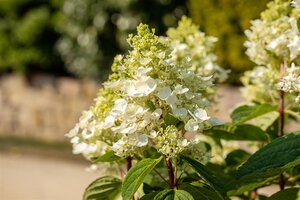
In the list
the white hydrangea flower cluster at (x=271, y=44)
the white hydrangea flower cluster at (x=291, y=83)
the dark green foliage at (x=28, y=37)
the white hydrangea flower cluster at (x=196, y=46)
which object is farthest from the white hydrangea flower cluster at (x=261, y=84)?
the dark green foliage at (x=28, y=37)

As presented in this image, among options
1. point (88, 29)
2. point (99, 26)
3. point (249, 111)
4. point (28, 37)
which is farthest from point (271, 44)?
point (28, 37)

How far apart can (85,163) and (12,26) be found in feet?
8.82

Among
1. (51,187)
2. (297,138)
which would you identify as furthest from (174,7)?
(297,138)

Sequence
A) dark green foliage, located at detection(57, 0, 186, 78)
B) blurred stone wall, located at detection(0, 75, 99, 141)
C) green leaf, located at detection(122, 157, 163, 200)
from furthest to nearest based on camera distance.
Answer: blurred stone wall, located at detection(0, 75, 99, 141) → dark green foliage, located at detection(57, 0, 186, 78) → green leaf, located at detection(122, 157, 163, 200)

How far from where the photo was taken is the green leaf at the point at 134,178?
129 cm

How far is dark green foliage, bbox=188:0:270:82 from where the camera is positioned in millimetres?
6949

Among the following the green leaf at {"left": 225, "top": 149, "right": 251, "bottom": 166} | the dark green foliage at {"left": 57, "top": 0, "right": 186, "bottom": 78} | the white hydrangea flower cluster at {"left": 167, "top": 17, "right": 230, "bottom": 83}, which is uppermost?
the dark green foliage at {"left": 57, "top": 0, "right": 186, "bottom": 78}

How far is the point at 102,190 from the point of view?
1552 millimetres

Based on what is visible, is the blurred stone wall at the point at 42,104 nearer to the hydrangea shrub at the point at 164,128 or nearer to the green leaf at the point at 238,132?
the green leaf at the point at 238,132

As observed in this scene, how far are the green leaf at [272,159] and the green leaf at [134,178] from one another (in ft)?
0.59

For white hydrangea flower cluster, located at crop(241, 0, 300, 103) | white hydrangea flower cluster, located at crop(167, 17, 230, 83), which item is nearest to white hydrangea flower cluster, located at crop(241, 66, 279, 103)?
white hydrangea flower cluster, located at crop(241, 0, 300, 103)

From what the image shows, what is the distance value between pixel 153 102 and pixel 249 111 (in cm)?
44

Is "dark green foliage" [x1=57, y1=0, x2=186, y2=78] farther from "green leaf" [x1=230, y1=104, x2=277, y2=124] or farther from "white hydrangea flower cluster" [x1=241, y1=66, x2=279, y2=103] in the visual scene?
"green leaf" [x1=230, y1=104, x2=277, y2=124]

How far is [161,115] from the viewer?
1.35m
